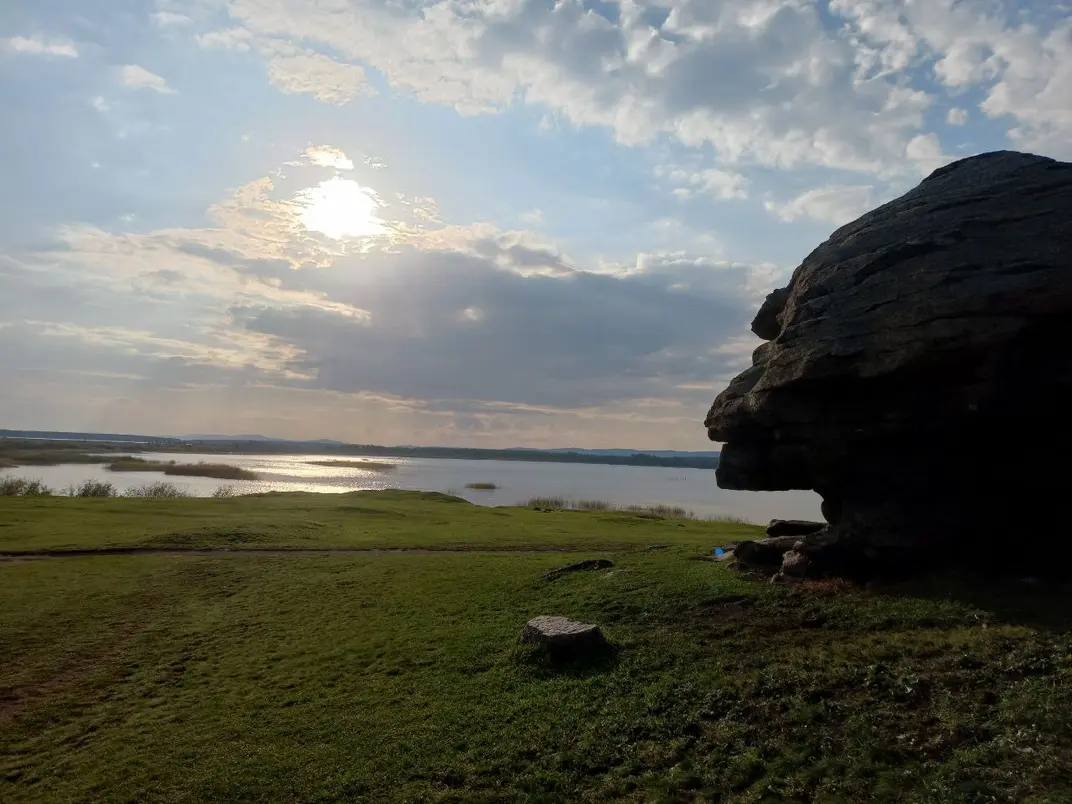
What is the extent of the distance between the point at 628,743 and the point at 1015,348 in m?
13.4

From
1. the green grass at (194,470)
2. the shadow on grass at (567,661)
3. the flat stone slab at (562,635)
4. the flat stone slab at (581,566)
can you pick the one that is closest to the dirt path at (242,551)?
the flat stone slab at (581,566)

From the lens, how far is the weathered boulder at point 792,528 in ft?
83.3

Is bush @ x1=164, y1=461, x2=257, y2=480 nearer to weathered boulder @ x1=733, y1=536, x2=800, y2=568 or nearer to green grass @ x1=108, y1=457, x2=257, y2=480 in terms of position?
green grass @ x1=108, y1=457, x2=257, y2=480

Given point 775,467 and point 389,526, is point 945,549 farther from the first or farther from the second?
point 389,526

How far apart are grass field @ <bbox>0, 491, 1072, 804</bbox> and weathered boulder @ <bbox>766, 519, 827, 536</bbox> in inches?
137

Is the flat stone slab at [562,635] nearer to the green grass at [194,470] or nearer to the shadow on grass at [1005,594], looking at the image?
the shadow on grass at [1005,594]

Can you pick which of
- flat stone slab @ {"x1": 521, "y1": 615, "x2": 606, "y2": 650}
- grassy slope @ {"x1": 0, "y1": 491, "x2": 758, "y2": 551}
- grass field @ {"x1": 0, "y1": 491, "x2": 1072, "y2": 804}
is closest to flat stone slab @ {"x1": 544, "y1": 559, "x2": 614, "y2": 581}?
grass field @ {"x1": 0, "y1": 491, "x2": 1072, "y2": 804}

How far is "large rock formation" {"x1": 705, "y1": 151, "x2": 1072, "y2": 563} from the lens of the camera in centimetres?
1662

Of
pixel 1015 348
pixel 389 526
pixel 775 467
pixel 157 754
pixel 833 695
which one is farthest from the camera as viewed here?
pixel 389 526

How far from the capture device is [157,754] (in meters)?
14.9

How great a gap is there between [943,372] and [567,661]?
12013mm

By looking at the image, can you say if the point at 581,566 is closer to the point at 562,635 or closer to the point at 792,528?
the point at 792,528

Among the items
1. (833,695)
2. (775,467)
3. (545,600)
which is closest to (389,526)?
(545,600)

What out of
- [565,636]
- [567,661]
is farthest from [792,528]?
[567,661]
